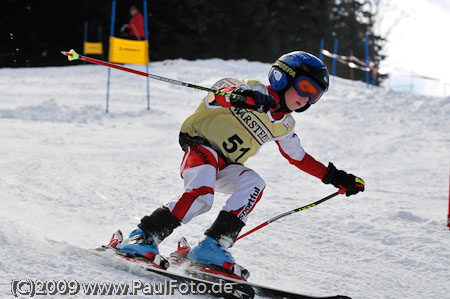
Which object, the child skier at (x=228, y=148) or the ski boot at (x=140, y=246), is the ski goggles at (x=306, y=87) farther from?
the ski boot at (x=140, y=246)

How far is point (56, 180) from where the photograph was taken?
5219 mm

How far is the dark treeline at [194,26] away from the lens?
938 inches

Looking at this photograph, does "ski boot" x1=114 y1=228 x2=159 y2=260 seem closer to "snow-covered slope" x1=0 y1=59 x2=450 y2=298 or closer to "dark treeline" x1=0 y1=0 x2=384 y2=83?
"snow-covered slope" x1=0 y1=59 x2=450 y2=298

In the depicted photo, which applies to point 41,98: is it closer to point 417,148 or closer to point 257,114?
point 417,148

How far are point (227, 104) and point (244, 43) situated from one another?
2514cm

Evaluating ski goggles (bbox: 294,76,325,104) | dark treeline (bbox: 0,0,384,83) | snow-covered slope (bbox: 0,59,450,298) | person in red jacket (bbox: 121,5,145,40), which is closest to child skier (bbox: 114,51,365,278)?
ski goggles (bbox: 294,76,325,104)

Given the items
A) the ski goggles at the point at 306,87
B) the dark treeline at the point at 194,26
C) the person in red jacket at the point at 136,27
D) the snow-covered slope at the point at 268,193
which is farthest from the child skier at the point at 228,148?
the dark treeline at the point at 194,26

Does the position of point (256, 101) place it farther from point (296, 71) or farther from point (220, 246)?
point (220, 246)

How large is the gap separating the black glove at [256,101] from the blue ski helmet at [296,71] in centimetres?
35

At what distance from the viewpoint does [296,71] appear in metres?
3.16

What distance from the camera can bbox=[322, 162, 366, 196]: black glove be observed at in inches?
140

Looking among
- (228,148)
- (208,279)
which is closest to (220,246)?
(208,279)

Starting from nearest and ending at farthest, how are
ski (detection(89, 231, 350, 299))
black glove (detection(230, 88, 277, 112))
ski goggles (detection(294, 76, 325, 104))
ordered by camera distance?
ski (detection(89, 231, 350, 299)) → black glove (detection(230, 88, 277, 112)) → ski goggles (detection(294, 76, 325, 104))

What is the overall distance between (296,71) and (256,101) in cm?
45
